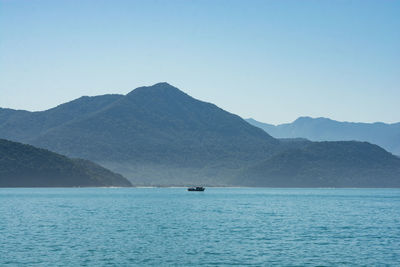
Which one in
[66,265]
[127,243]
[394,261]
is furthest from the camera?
[127,243]

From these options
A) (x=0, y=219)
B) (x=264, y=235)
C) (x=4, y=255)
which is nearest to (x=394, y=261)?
(x=264, y=235)

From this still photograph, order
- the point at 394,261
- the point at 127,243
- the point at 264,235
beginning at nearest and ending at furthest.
A: the point at 394,261
the point at 127,243
the point at 264,235

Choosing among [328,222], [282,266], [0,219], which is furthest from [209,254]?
[0,219]

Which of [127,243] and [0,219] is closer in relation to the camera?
[127,243]

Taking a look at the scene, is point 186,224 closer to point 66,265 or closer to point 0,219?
point 0,219

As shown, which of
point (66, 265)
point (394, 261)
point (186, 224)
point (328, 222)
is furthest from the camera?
point (328, 222)

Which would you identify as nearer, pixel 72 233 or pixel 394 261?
pixel 394 261

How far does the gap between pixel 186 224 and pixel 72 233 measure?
29024 mm

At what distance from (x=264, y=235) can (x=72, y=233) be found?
32.1 meters

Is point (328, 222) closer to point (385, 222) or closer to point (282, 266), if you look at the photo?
point (385, 222)

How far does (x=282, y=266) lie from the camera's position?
2758 inches

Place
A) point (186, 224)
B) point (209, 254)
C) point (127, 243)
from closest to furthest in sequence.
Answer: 1. point (209, 254)
2. point (127, 243)
3. point (186, 224)

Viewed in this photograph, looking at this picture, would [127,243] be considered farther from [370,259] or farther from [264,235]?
[370,259]

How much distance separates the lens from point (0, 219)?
130750 millimetres
